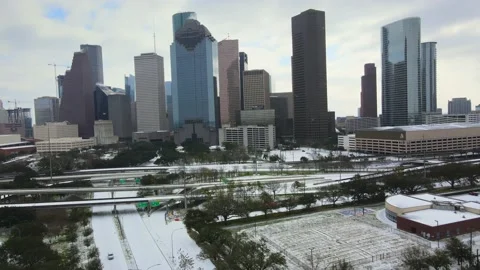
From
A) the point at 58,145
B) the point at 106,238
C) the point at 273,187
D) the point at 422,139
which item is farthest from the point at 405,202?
the point at 58,145

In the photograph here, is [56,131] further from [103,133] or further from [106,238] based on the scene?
[106,238]

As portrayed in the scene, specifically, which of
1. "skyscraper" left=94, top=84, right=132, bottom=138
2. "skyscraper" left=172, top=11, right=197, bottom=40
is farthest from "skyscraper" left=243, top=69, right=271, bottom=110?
"skyscraper" left=94, top=84, right=132, bottom=138

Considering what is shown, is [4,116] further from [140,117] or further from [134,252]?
[134,252]

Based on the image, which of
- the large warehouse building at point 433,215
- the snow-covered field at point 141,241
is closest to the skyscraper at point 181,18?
the snow-covered field at point 141,241

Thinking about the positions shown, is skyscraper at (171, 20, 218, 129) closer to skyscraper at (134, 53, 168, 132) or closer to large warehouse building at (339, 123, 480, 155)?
skyscraper at (134, 53, 168, 132)

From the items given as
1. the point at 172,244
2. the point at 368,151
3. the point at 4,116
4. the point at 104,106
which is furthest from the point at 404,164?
the point at 4,116

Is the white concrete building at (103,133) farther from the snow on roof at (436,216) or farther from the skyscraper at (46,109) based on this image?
the snow on roof at (436,216)
